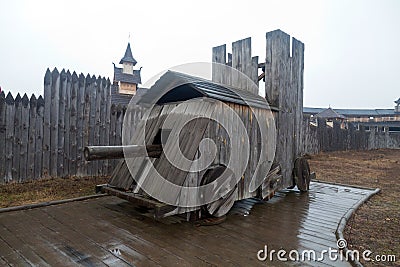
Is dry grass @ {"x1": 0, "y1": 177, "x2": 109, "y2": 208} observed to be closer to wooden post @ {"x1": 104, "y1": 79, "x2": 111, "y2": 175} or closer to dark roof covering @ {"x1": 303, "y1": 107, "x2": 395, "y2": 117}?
wooden post @ {"x1": 104, "y1": 79, "x2": 111, "y2": 175}

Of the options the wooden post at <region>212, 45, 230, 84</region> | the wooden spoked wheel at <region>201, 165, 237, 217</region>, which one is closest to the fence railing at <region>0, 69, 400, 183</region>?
the wooden post at <region>212, 45, 230, 84</region>

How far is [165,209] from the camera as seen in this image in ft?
9.13

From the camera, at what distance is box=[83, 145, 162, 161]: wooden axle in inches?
104

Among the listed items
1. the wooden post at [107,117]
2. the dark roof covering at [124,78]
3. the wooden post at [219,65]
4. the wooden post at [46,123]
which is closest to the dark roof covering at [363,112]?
the dark roof covering at [124,78]

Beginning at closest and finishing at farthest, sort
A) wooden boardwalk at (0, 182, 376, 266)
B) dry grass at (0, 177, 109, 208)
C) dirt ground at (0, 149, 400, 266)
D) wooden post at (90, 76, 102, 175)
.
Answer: wooden boardwalk at (0, 182, 376, 266) → dirt ground at (0, 149, 400, 266) → dry grass at (0, 177, 109, 208) → wooden post at (90, 76, 102, 175)

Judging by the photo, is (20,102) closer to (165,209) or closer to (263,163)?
(165,209)

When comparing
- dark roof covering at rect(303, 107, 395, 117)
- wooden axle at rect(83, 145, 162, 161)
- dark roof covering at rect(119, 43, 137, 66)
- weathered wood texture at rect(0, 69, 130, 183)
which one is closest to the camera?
wooden axle at rect(83, 145, 162, 161)

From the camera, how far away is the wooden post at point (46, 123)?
4.88 metres

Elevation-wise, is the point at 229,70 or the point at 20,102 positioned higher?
the point at 229,70

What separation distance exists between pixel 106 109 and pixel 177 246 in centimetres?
412

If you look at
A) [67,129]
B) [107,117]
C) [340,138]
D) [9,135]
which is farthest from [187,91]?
[340,138]

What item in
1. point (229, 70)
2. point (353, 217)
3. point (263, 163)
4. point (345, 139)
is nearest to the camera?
point (353, 217)

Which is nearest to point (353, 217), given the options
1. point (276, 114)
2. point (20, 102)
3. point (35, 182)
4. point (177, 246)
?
point (276, 114)

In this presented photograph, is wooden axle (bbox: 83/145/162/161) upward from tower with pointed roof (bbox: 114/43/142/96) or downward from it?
downward
